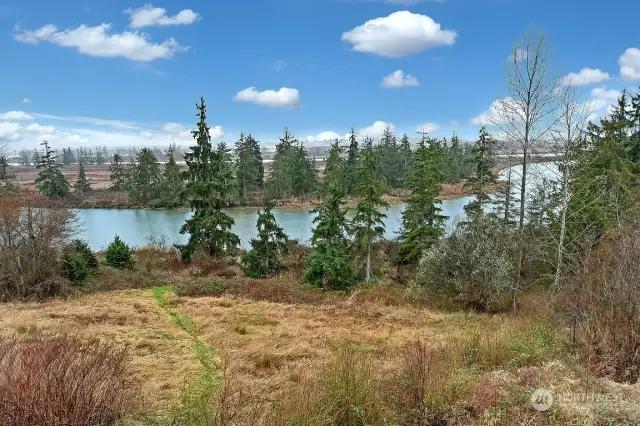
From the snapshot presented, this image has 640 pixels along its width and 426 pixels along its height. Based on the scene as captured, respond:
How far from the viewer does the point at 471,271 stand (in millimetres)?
14117

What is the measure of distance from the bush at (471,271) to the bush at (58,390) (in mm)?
11888

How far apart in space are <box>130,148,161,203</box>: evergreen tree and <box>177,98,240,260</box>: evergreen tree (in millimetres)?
35675

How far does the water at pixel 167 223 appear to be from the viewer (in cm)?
3338

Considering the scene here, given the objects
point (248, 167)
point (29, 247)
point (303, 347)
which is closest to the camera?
point (303, 347)

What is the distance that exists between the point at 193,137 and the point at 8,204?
9925mm

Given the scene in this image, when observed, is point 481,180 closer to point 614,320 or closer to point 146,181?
point 614,320

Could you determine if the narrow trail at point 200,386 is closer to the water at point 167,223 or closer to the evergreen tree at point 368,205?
the evergreen tree at point 368,205

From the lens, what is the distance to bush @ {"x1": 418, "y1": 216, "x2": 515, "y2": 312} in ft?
45.7

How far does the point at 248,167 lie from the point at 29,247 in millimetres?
44181

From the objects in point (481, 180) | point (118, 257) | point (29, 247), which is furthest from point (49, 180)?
point (481, 180)

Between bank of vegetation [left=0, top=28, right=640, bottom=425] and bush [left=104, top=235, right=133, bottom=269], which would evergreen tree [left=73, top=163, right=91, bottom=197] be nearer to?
bank of vegetation [left=0, top=28, right=640, bottom=425]

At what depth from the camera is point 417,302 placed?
615 inches

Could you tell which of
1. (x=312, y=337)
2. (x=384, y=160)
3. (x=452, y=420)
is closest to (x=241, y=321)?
(x=312, y=337)

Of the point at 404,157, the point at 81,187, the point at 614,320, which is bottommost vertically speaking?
the point at 614,320
